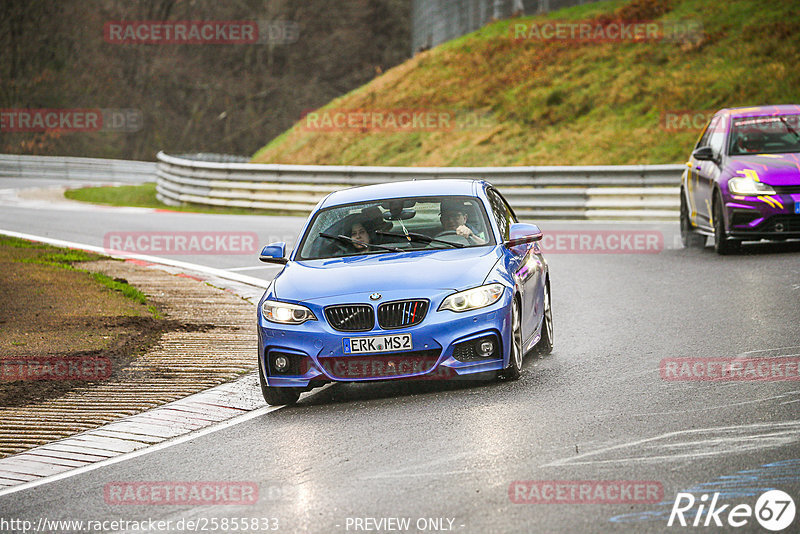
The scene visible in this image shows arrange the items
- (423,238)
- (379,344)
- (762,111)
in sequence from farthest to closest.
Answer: (762,111) → (423,238) → (379,344)

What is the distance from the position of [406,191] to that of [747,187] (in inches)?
274

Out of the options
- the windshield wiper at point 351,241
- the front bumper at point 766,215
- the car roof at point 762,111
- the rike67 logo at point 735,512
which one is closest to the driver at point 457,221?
the windshield wiper at point 351,241

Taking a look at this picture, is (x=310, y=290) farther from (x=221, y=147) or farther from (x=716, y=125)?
(x=221, y=147)

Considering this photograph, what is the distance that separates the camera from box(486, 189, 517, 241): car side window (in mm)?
10102

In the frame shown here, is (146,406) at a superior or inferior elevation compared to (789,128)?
inferior

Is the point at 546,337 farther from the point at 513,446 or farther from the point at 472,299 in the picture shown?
the point at 513,446

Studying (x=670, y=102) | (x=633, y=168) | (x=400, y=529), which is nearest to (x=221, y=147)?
(x=670, y=102)

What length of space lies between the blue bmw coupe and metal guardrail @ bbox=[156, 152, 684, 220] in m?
13.4

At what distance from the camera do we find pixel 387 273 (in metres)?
8.92

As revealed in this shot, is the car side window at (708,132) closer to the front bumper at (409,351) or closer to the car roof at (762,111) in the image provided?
the car roof at (762,111)

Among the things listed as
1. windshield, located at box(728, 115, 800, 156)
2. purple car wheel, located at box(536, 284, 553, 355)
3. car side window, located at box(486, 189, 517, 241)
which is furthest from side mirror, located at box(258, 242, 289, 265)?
windshield, located at box(728, 115, 800, 156)

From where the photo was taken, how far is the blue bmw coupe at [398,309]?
28.0ft

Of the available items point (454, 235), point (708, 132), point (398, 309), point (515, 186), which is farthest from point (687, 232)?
point (398, 309)

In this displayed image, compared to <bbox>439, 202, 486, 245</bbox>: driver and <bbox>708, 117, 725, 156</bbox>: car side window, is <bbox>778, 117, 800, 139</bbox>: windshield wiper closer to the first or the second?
<bbox>708, 117, 725, 156</bbox>: car side window
